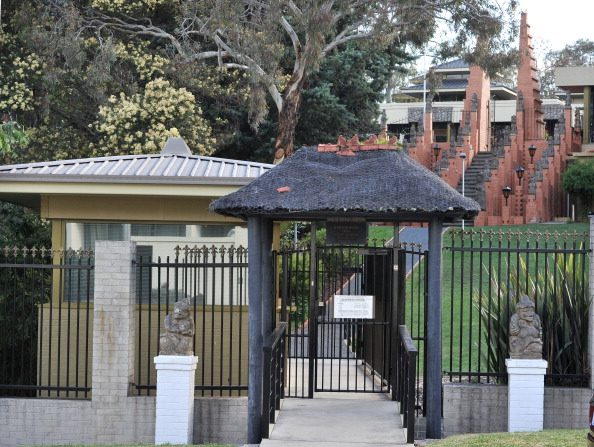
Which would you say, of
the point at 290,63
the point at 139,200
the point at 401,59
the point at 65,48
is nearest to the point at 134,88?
the point at 65,48

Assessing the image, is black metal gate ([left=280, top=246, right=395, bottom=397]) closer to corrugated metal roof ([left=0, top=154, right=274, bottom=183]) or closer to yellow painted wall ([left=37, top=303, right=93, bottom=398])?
corrugated metal roof ([left=0, top=154, right=274, bottom=183])

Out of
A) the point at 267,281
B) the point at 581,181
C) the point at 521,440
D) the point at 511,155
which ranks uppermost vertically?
the point at 511,155

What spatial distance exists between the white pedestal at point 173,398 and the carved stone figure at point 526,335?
338 centimetres

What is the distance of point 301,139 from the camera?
121 feet

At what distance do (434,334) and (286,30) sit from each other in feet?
75.9

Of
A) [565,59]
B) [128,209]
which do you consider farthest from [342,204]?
[565,59]

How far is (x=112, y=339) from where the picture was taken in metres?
12.9


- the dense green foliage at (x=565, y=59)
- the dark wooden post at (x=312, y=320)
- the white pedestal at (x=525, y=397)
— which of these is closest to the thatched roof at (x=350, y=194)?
the dark wooden post at (x=312, y=320)

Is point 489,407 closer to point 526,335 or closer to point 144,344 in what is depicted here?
point 526,335

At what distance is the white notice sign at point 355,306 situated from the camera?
500 inches

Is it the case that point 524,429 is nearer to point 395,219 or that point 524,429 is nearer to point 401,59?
point 395,219

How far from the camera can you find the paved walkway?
11.4 metres

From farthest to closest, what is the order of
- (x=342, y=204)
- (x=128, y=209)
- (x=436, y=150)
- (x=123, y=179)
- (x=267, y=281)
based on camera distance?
(x=436, y=150) → (x=128, y=209) → (x=123, y=179) → (x=267, y=281) → (x=342, y=204)

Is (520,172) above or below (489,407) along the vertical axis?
above
